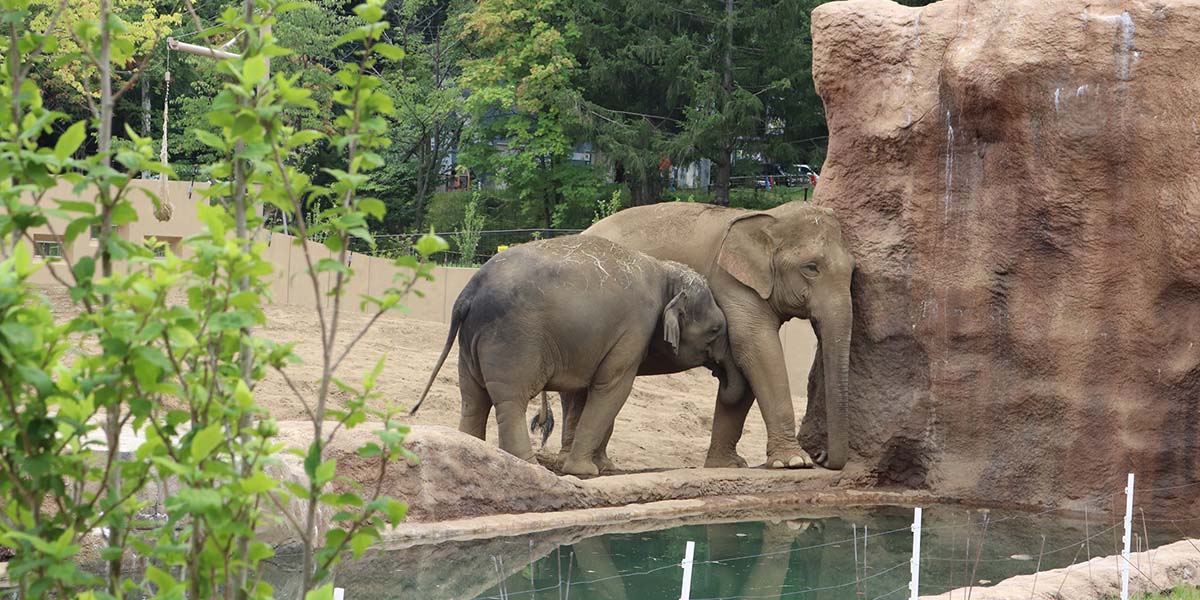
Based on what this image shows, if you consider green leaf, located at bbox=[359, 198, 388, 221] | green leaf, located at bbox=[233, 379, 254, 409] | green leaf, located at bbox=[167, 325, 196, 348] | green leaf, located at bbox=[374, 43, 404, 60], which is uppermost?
green leaf, located at bbox=[374, 43, 404, 60]

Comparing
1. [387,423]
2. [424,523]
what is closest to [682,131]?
[424,523]

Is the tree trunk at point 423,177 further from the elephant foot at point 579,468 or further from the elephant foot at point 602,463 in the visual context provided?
the elephant foot at point 579,468

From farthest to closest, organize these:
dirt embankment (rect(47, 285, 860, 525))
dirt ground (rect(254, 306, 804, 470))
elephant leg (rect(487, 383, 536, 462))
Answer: dirt ground (rect(254, 306, 804, 470)) → elephant leg (rect(487, 383, 536, 462)) → dirt embankment (rect(47, 285, 860, 525))

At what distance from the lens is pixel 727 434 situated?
12.1 metres

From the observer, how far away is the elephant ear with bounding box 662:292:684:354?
1099cm

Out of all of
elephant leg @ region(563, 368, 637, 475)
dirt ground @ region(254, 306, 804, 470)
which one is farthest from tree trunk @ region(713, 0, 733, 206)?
elephant leg @ region(563, 368, 637, 475)

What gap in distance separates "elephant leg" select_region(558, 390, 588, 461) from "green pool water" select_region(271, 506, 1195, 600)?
2.59m

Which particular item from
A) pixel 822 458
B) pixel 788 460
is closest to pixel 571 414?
pixel 788 460

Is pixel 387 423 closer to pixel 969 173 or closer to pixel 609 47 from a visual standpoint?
pixel 969 173

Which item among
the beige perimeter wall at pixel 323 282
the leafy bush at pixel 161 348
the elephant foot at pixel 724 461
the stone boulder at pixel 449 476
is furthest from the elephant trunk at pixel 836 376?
the leafy bush at pixel 161 348

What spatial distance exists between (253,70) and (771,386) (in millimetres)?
9230

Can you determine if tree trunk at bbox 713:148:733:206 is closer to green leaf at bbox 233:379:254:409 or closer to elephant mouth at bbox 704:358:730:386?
elephant mouth at bbox 704:358:730:386

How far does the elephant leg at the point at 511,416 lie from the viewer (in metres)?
10.4

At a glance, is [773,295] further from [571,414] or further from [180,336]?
[180,336]
